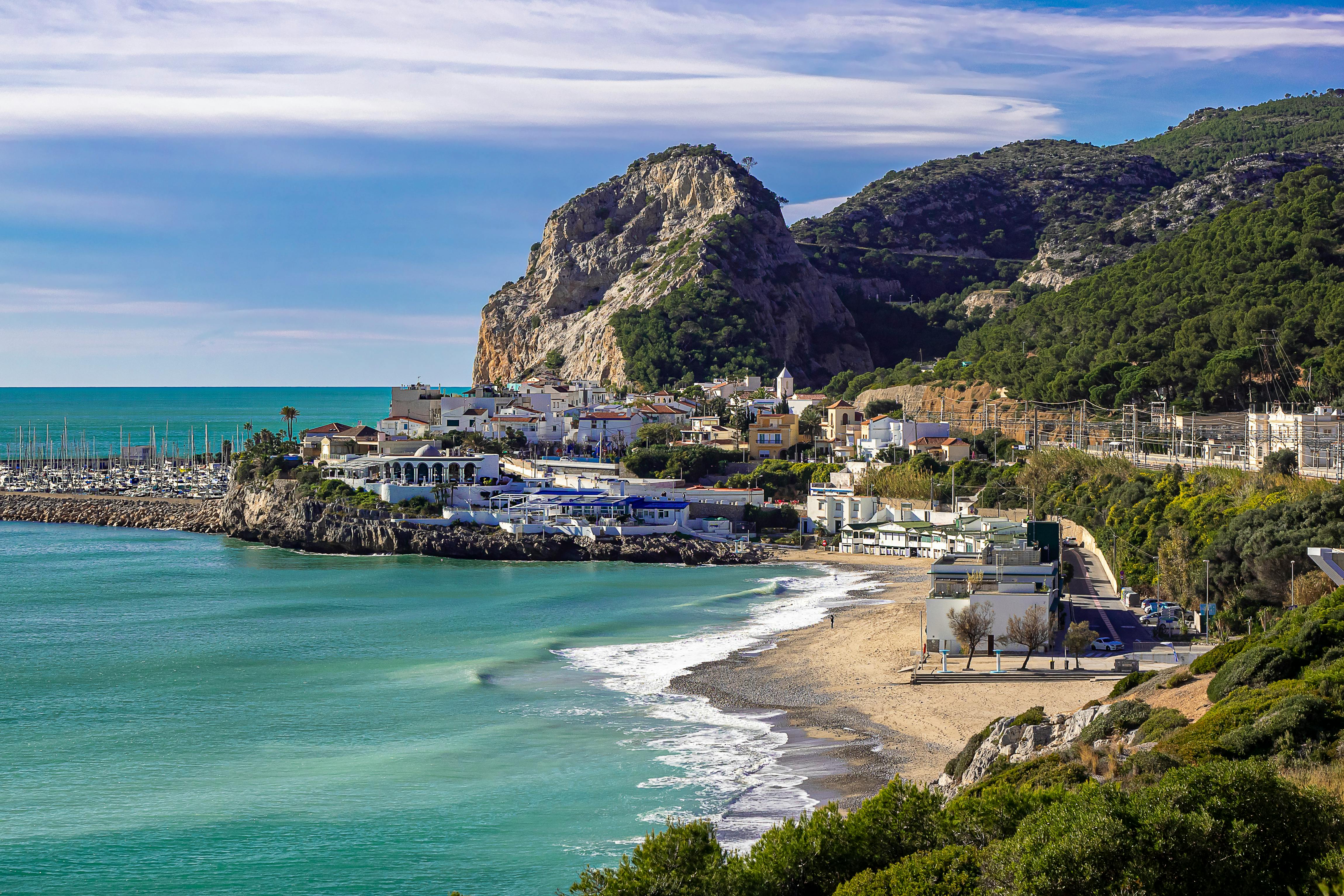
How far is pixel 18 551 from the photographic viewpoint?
59344 mm

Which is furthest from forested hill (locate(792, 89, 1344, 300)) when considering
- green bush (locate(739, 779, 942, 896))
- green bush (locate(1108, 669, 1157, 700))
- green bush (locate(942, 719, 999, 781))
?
green bush (locate(739, 779, 942, 896))

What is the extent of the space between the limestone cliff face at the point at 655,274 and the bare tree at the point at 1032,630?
8626 cm

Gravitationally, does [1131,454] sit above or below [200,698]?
above

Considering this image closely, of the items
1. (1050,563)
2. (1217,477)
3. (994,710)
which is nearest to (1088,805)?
(994,710)

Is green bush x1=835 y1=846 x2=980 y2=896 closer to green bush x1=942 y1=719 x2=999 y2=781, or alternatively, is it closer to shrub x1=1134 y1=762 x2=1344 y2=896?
shrub x1=1134 y1=762 x2=1344 y2=896

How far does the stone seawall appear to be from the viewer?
5475 cm

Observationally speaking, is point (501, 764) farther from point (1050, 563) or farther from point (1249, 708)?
point (1050, 563)

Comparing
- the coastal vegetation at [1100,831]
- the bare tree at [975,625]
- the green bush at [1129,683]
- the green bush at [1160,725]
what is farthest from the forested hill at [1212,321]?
the coastal vegetation at [1100,831]

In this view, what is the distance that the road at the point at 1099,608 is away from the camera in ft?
96.2

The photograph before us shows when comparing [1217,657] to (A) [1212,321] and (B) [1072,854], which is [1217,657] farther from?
(A) [1212,321]

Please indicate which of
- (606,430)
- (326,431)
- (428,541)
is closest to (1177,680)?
(428,541)

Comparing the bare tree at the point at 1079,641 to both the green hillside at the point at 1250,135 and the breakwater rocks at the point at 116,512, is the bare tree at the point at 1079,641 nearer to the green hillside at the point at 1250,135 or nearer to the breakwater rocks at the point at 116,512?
the breakwater rocks at the point at 116,512

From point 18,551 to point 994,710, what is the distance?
5342cm

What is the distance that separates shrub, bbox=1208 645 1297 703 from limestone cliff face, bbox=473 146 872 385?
9576 cm
